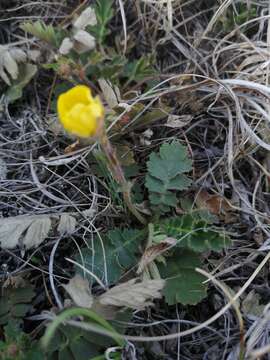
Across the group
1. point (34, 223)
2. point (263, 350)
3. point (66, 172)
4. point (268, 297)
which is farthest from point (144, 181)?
point (263, 350)

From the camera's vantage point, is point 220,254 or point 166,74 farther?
point 166,74

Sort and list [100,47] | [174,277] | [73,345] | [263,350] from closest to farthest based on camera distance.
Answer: [263,350], [73,345], [174,277], [100,47]

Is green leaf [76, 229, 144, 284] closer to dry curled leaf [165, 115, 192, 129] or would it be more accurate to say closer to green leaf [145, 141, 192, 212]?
green leaf [145, 141, 192, 212]

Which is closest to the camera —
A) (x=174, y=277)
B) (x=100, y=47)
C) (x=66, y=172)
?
(x=174, y=277)

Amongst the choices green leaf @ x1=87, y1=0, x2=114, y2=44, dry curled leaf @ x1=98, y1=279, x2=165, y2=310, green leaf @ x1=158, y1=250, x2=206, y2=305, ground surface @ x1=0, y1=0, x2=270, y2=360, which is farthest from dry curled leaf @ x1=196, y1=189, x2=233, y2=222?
green leaf @ x1=87, y1=0, x2=114, y2=44

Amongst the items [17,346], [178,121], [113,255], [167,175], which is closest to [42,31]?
[178,121]

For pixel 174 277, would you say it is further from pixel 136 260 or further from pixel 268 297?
pixel 268 297

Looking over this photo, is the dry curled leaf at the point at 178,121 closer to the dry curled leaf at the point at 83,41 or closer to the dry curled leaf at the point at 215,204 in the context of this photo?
the dry curled leaf at the point at 215,204

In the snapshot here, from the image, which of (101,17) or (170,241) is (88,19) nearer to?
(101,17)
